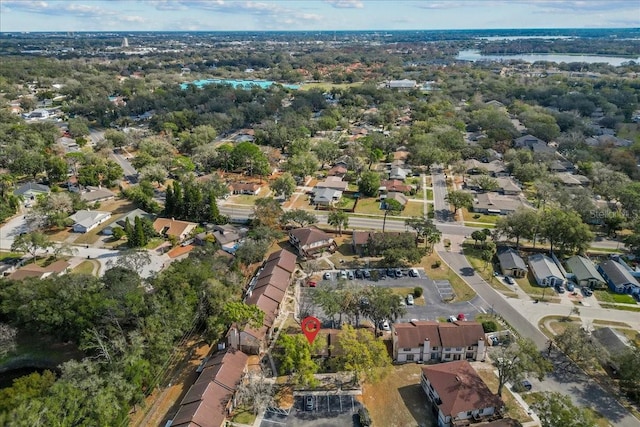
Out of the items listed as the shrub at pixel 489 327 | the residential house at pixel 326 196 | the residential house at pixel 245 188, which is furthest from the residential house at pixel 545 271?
the residential house at pixel 245 188

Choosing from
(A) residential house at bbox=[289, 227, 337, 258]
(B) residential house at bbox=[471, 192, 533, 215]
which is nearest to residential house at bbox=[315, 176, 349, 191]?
(A) residential house at bbox=[289, 227, 337, 258]

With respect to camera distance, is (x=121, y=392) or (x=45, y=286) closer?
(x=121, y=392)

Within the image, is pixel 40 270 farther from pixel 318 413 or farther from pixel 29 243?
pixel 318 413

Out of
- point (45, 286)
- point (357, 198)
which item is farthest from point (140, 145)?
point (45, 286)

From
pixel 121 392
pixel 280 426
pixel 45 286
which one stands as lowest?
pixel 280 426

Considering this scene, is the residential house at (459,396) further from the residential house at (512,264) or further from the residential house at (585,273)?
the residential house at (585,273)

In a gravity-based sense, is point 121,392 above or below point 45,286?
below

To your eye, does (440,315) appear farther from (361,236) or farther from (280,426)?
(280,426)
